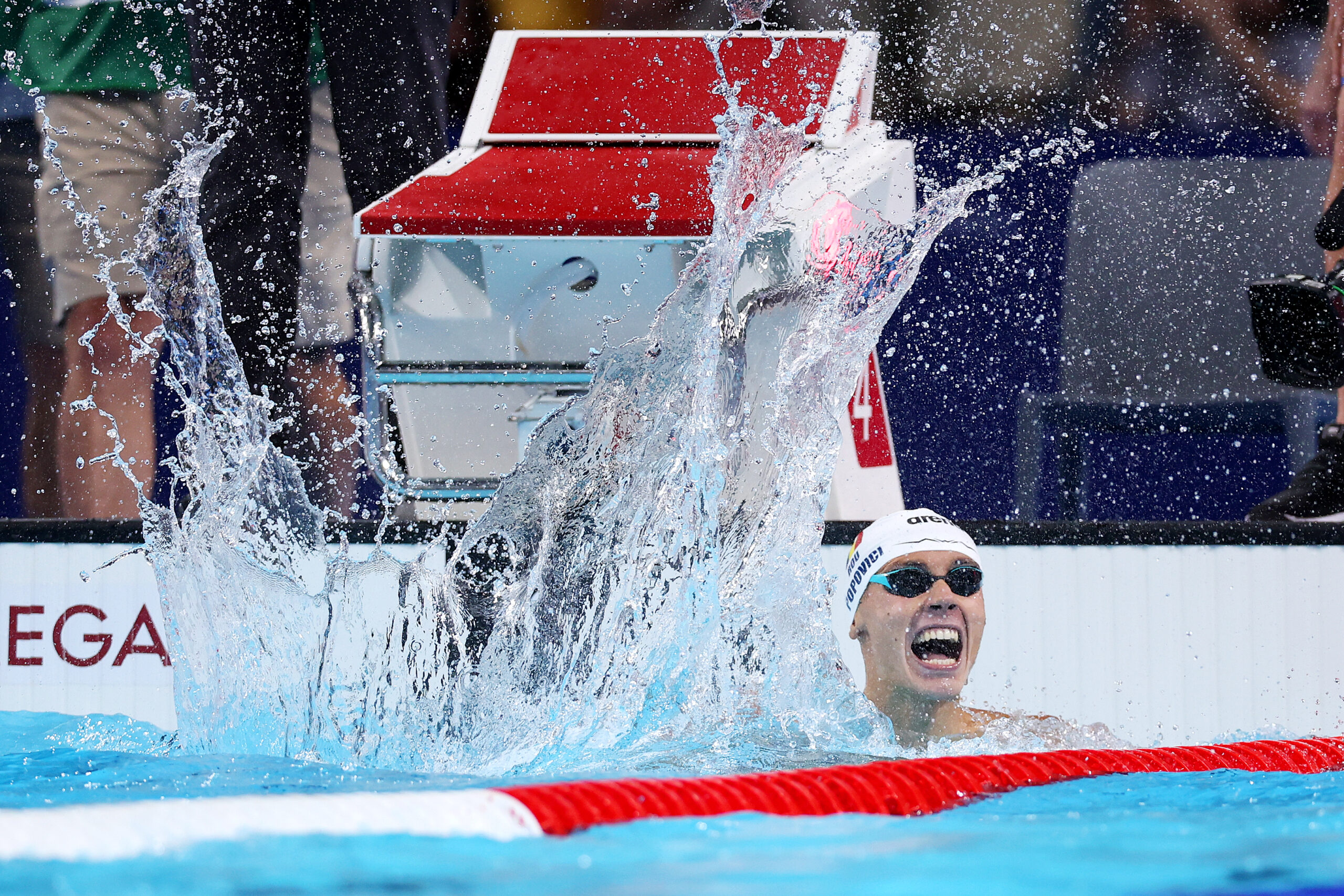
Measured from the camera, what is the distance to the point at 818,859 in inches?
42.9

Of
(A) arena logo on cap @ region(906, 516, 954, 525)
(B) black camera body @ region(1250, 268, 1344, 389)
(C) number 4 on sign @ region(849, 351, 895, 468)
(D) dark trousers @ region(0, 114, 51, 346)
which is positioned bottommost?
(A) arena logo on cap @ region(906, 516, 954, 525)

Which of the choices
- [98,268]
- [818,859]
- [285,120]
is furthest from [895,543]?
[98,268]

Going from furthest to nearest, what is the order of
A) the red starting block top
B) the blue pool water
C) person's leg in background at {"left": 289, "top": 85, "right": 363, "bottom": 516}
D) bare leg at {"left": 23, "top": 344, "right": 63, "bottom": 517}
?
bare leg at {"left": 23, "top": 344, "right": 63, "bottom": 517} < person's leg in background at {"left": 289, "top": 85, "right": 363, "bottom": 516} < the red starting block top < the blue pool water

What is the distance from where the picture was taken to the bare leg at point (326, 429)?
3.31 metres

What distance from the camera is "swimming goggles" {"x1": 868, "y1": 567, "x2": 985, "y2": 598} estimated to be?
2.34 meters

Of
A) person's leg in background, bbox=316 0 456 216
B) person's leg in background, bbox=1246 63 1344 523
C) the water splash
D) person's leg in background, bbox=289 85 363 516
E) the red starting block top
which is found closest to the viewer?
the water splash

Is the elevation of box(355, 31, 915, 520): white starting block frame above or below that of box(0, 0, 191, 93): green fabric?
below

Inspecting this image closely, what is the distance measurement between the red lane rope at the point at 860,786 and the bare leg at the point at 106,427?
2.09 metres

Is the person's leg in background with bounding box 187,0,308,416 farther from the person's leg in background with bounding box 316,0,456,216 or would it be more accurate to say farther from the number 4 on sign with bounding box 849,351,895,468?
the number 4 on sign with bounding box 849,351,895,468

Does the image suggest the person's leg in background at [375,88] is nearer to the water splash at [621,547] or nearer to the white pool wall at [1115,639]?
the water splash at [621,547]

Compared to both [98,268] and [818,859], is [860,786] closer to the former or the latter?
[818,859]

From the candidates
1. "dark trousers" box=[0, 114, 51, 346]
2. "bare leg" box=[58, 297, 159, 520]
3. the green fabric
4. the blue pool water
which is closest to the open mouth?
the blue pool water

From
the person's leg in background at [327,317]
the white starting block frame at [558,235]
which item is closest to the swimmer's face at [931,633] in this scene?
the white starting block frame at [558,235]

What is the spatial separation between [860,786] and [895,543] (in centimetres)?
85
